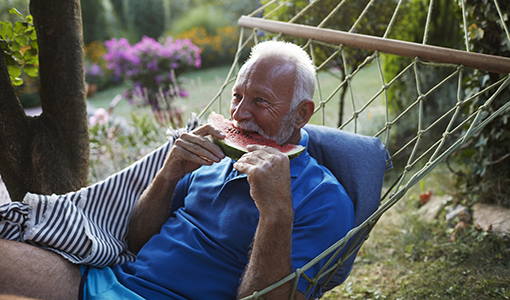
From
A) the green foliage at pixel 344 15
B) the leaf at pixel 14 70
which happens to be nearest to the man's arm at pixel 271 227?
the leaf at pixel 14 70

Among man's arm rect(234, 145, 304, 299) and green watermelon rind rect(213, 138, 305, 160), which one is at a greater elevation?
green watermelon rind rect(213, 138, 305, 160)

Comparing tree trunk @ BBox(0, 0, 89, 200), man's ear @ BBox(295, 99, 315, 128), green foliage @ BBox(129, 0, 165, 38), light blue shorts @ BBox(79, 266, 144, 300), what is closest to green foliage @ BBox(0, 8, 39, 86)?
tree trunk @ BBox(0, 0, 89, 200)

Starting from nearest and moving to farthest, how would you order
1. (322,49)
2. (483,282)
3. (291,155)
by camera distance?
1. (291,155)
2. (483,282)
3. (322,49)

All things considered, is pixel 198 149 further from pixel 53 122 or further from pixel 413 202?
pixel 413 202

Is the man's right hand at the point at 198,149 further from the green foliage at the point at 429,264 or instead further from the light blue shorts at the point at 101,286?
the green foliage at the point at 429,264

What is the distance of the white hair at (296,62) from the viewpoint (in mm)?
2385

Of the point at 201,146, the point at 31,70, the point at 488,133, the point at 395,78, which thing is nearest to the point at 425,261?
the point at 488,133

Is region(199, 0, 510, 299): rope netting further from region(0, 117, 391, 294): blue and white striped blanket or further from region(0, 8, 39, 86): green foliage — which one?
region(0, 8, 39, 86): green foliage

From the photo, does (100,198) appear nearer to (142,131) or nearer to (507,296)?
(507,296)

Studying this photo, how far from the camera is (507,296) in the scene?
2.73 meters

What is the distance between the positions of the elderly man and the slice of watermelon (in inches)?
1.6

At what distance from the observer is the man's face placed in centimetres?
234

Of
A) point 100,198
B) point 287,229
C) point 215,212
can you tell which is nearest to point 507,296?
point 287,229

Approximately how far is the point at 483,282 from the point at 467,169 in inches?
61.6
